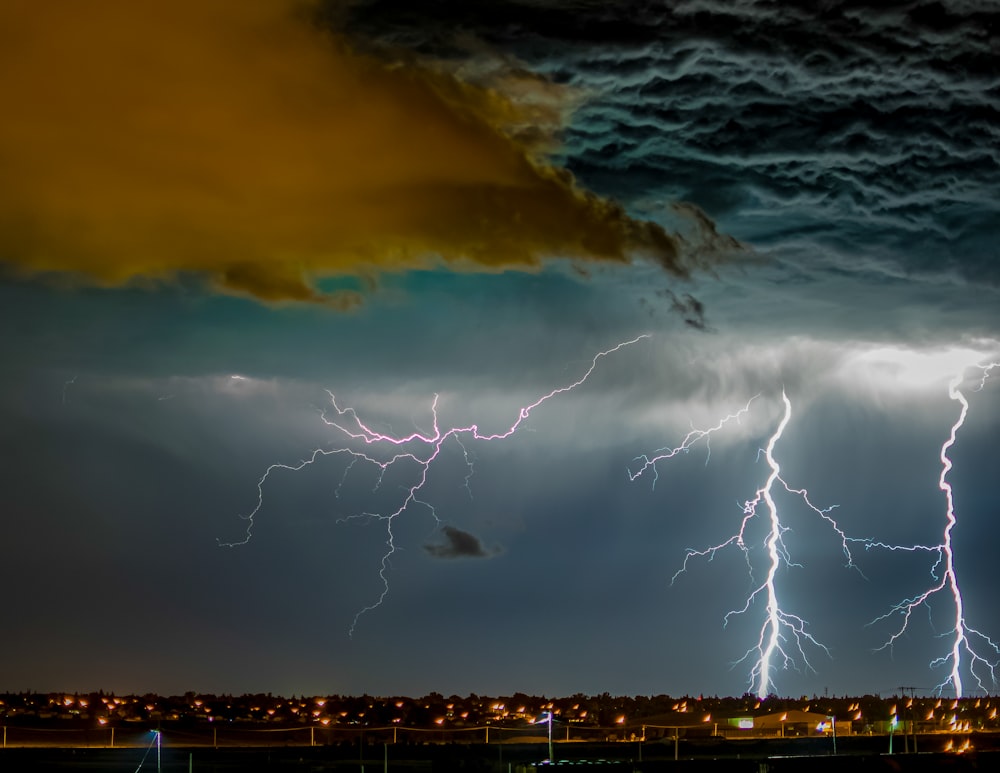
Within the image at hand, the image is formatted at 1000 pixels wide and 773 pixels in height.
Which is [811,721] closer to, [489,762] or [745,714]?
[745,714]

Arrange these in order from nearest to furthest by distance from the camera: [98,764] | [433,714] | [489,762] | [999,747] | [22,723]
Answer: [489,762] → [98,764] → [999,747] → [22,723] → [433,714]

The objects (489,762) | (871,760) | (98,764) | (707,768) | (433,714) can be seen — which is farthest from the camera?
(433,714)

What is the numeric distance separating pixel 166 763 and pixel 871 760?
22822 millimetres

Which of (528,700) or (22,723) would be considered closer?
(22,723)

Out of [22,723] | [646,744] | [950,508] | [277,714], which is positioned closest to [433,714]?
[277,714]

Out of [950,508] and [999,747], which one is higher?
[950,508]

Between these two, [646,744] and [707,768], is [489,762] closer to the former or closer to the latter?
[707,768]

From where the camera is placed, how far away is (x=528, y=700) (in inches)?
6481

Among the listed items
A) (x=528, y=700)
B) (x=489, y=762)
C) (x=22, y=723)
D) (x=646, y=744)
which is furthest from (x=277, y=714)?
(x=489, y=762)

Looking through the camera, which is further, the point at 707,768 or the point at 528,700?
the point at 528,700

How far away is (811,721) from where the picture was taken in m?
87.5

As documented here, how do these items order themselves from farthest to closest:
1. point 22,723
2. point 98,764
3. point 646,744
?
1. point 22,723
2. point 646,744
3. point 98,764

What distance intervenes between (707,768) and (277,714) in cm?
9485

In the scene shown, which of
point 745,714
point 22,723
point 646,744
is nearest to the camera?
point 646,744
